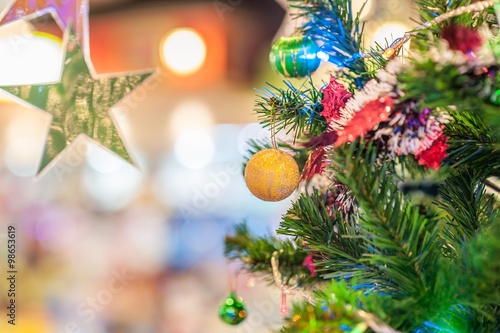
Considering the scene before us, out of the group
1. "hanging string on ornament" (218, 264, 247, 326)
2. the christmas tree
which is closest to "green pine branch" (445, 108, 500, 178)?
the christmas tree

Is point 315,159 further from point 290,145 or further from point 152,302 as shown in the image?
point 152,302

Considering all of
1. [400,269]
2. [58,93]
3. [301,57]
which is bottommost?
[58,93]

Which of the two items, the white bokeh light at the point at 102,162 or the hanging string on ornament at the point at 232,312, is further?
the white bokeh light at the point at 102,162

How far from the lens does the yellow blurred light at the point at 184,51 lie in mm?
1451

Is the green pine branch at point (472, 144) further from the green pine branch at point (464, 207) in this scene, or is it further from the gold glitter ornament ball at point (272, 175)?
the gold glitter ornament ball at point (272, 175)

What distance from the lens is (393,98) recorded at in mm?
353

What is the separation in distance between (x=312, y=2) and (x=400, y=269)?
255 millimetres

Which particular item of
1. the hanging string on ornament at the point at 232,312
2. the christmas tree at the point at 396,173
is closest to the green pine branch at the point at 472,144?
the christmas tree at the point at 396,173

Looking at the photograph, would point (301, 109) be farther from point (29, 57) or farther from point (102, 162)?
point (102, 162)

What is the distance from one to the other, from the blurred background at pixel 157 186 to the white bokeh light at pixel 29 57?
0.49ft

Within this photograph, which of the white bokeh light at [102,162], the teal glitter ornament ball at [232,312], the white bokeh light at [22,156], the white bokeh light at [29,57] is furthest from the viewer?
the white bokeh light at [102,162]

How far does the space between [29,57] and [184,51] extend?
1.50 ft

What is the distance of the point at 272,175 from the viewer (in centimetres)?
52

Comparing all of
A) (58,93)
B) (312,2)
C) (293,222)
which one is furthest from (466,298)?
(58,93)
